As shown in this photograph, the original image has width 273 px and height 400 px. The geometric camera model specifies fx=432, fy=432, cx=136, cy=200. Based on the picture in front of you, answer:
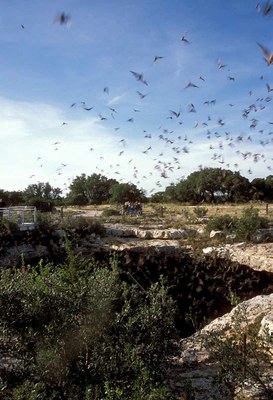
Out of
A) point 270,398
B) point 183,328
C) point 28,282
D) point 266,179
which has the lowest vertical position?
point 183,328

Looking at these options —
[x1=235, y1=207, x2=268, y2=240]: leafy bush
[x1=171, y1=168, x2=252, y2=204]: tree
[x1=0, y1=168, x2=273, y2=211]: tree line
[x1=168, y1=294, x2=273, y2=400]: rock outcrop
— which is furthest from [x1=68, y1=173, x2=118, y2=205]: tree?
[x1=168, y1=294, x2=273, y2=400]: rock outcrop

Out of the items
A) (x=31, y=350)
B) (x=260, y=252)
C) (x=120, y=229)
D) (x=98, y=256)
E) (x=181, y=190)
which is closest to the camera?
(x=31, y=350)

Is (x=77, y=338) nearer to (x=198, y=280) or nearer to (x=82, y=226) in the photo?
(x=198, y=280)

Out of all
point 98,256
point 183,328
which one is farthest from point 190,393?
point 98,256

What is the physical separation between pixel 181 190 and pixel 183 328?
156 feet

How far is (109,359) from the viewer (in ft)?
14.7

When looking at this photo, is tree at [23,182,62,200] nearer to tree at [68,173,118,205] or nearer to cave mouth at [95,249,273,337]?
tree at [68,173,118,205]

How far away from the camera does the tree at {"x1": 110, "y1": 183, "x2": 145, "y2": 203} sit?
47.0 meters

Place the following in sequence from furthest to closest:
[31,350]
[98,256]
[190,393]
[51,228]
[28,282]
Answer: [51,228], [98,256], [28,282], [31,350], [190,393]

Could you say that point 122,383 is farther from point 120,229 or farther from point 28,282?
point 120,229

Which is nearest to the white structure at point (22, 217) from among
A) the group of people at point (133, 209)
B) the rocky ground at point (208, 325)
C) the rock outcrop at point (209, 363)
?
the rocky ground at point (208, 325)

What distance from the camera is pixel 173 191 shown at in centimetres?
5741

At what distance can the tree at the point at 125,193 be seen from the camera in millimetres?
47013

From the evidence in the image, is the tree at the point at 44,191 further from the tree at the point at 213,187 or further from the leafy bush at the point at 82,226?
the leafy bush at the point at 82,226
